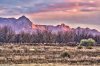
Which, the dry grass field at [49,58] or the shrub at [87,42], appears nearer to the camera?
the dry grass field at [49,58]

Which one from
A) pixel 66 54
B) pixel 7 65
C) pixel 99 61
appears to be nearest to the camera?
pixel 7 65

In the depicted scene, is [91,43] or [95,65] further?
[91,43]

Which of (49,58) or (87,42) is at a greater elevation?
(49,58)

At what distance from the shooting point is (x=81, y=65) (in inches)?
1603

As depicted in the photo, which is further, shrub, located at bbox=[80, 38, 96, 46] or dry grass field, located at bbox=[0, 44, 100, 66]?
shrub, located at bbox=[80, 38, 96, 46]

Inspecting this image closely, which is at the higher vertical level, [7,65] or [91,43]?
[7,65]

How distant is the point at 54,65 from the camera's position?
39.7 m

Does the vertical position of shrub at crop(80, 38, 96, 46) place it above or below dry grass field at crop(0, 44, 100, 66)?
below

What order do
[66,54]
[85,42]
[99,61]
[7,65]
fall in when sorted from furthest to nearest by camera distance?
[85,42] → [66,54] → [99,61] → [7,65]

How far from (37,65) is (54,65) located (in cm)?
206

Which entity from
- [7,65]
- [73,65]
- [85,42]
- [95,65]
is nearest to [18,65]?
[7,65]

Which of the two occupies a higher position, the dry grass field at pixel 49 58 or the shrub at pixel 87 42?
the dry grass field at pixel 49 58

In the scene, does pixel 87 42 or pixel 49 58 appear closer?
pixel 49 58

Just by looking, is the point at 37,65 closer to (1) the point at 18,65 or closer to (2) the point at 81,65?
(1) the point at 18,65
